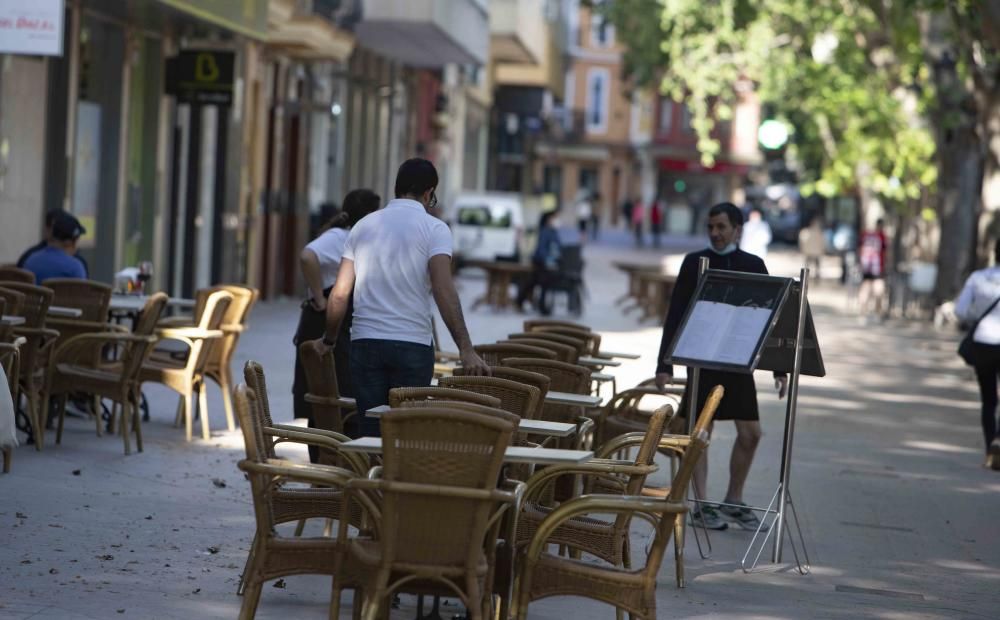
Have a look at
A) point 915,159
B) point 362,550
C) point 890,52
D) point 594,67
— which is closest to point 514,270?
point 890,52

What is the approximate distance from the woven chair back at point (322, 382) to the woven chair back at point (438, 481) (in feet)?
10.4

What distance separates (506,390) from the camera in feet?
25.9

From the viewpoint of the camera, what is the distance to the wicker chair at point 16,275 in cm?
1165

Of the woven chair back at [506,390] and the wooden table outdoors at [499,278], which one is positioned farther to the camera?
the wooden table outdoors at [499,278]

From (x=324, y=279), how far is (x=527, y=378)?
7.77 feet

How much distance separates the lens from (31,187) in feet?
56.2

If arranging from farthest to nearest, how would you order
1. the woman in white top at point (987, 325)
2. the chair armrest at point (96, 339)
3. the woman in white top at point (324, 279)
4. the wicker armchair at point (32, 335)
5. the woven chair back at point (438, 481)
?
the woman in white top at point (987, 325) → the chair armrest at point (96, 339) → the wicker armchair at point (32, 335) → the woman in white top at point (324, 279) → the woven chair back at point (438, 481)

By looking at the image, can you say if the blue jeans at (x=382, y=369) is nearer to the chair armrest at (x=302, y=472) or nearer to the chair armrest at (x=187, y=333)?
the chair armrest at (x=302, y=472)

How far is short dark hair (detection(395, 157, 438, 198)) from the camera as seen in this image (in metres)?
8.09

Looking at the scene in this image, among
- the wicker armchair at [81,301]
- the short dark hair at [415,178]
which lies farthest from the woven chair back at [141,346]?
the short dark hair at [415,178]

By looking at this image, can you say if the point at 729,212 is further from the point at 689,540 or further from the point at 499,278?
the point at 499,278

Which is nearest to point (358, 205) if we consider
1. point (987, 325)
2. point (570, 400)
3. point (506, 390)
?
point (570, 400)

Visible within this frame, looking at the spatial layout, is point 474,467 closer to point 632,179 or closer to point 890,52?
point 890,52

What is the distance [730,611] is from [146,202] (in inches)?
571
